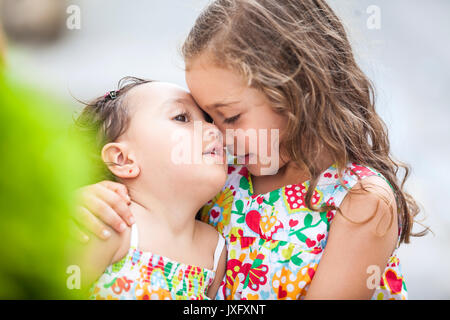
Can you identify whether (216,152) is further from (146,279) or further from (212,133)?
(146,279)

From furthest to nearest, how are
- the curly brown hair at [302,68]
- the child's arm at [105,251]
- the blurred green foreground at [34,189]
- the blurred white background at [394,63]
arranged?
the blurred white background at [394,63]
the curly brown hair at [302,68]
the child's arm at [105,251]
the blurred green foreground at [34,189]

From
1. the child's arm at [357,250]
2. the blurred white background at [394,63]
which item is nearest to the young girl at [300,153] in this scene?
the child's arm at [357,250]

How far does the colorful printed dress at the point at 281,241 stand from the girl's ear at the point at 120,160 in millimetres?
284

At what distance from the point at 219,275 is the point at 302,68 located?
0.51 metres

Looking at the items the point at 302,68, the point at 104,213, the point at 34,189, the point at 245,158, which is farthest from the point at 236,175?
the point at 34,189

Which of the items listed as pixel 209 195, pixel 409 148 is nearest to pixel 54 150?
pixel 209 195

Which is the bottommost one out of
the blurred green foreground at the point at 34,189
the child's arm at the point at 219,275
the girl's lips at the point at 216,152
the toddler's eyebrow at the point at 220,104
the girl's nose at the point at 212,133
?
the child's arm at the point at 219,275

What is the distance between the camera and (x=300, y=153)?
3.73ft

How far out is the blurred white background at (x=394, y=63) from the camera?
2.32 m

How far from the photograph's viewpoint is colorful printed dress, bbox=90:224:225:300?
36.7 inches

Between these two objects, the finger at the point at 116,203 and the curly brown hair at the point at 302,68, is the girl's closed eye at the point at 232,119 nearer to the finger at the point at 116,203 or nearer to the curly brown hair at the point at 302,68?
the curly brown hair at the point at 302,68

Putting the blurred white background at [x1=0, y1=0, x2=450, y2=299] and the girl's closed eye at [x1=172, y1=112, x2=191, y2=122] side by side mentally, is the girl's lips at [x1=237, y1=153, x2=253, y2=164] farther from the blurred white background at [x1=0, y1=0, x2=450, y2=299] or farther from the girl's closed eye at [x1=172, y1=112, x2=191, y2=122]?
the blurred white background at [x1=0, y1=0, x2=450, y2=299]
